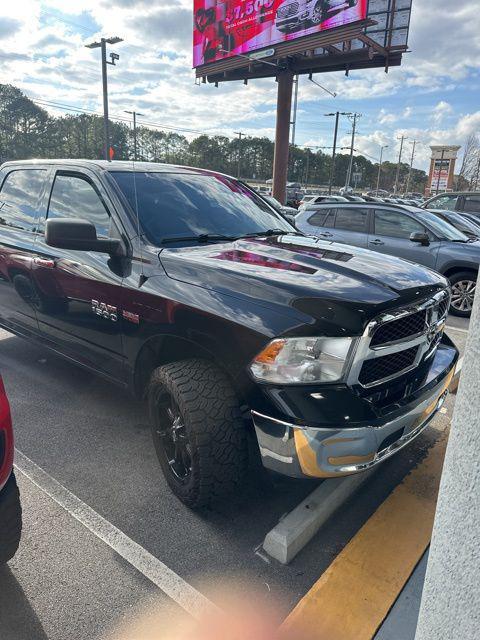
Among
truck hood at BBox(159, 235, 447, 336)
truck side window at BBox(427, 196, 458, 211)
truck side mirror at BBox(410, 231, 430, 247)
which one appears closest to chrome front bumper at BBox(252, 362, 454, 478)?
truck hood at BBox(159, 235, 447, 336)

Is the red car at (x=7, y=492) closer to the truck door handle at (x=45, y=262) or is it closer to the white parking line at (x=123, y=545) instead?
the white parking line at (x=123, y=545)

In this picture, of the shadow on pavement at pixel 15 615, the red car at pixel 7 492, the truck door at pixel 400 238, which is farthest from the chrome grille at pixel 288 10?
the shadow on pavement at pixel 15 615

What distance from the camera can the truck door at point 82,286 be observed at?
2.96 m

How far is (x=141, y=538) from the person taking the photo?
2.37 m

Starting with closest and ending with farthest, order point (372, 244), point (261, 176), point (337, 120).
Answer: point (372, 244), point (337, 120), point (261, 176)

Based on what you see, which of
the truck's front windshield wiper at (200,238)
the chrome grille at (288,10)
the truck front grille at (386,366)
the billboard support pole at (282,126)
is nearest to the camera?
the truck front grille at (386,366)

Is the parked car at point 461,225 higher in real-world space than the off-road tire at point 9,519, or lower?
higher

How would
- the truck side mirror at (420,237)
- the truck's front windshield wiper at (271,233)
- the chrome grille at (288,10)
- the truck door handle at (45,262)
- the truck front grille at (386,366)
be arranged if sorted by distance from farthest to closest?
1. the chrome grille at (288,10)
2. the truck side mirror at (420,237)
3. the truck door handle at (45,262)
4. the truck's front windshield wiper at (271,233)
5. the truck front grille at (386,366)

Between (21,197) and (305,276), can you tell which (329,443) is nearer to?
(305,276)

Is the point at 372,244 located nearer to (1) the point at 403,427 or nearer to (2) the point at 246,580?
(1) the point at 403,427

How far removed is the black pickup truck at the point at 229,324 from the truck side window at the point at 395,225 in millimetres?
4908

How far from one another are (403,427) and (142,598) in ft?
4.66

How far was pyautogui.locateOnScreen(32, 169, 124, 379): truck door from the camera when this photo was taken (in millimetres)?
2957

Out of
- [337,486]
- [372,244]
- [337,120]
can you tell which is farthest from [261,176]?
[337,486]
